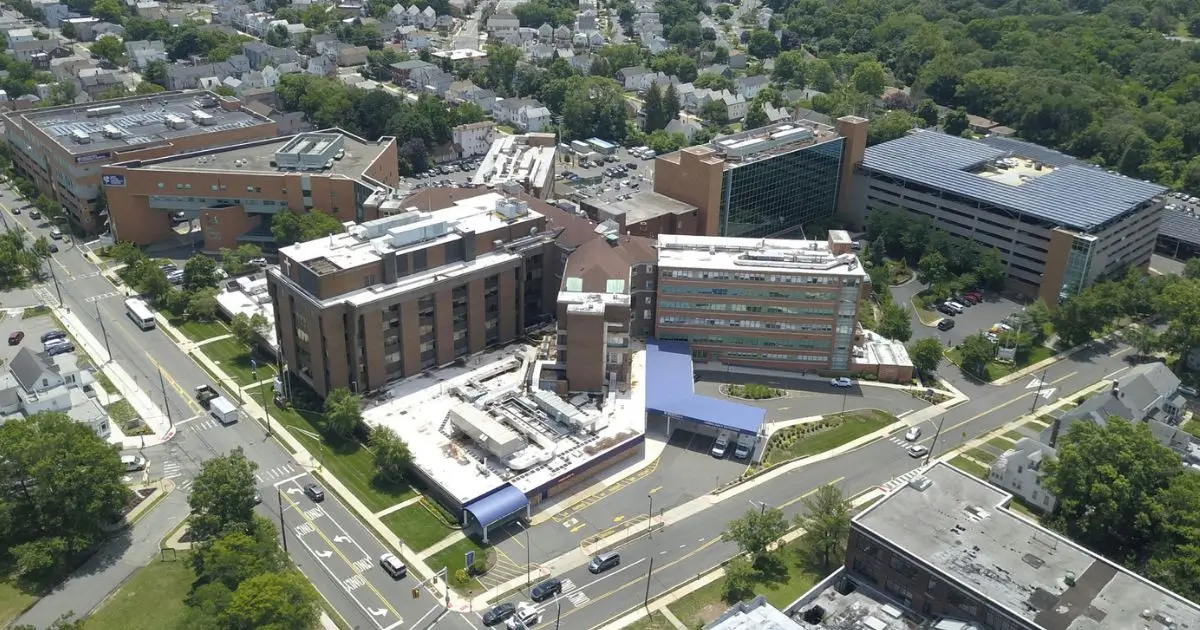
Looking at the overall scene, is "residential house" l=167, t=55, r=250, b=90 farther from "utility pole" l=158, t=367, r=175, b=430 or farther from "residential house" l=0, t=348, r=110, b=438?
"residential house" l=0, t=348, r=110, b=438

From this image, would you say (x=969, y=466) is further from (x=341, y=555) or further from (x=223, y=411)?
(x=223, y=411)

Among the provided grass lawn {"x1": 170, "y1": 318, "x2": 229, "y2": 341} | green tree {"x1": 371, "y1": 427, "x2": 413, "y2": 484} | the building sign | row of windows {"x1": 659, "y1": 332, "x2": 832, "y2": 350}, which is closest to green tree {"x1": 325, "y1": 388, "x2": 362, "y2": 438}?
green tree {"x1": 371, "y1": 427, "x2": 413, "y2": 484}

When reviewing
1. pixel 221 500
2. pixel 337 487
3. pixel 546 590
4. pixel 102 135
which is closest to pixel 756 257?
pixel 546 590

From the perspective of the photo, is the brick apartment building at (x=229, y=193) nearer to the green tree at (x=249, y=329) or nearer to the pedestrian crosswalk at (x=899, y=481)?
the green tree at (x=249, y=329)

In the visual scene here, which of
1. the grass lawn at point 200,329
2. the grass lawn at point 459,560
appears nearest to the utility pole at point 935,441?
the grass lawn at point 459,560

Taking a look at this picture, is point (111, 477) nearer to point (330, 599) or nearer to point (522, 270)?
point (330, 599)

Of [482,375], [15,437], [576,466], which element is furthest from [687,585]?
[15,437]
